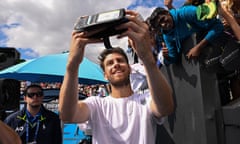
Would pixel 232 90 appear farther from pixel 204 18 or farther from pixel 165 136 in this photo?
pixel 165 136

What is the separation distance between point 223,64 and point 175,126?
86 cm

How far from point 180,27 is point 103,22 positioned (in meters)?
1.16

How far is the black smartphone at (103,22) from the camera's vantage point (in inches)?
57.2

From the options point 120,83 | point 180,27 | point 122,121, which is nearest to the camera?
point 122,121

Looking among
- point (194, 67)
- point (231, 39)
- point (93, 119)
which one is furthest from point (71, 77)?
point (231, 39)

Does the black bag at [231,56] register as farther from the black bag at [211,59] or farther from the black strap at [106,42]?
the black strap at [106,42]

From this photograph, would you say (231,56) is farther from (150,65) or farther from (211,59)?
(150,65)

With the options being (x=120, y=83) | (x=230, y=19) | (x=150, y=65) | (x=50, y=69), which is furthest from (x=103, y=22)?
(x=50, y=69)

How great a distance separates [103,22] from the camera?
145 cm

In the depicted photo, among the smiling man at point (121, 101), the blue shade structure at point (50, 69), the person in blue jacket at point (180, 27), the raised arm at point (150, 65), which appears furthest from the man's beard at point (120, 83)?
the blue shade structure at point (50, 69)

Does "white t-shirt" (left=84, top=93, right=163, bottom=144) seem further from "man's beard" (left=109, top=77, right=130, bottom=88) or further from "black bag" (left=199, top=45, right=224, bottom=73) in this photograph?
"black bag" (left=199, top=45, right=224, bottom=73)

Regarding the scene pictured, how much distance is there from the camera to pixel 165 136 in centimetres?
293

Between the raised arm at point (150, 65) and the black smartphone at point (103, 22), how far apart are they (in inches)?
2.0

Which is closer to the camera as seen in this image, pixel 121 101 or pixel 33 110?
pixel 121 101
